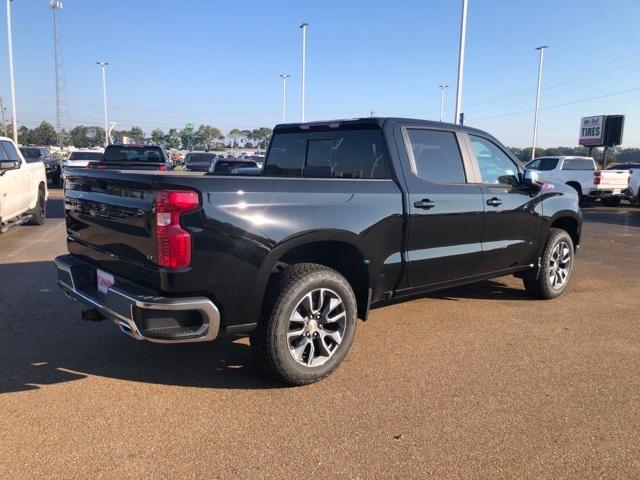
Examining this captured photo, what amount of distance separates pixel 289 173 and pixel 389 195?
4.63 ft

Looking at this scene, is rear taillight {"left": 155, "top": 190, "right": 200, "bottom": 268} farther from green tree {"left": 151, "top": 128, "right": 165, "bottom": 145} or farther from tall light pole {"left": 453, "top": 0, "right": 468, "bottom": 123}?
green tree {"left": 151, "top": 128, "right": 165, "bottom": 145}

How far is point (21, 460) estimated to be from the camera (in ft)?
9.42

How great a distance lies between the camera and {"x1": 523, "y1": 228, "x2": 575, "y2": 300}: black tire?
6082 millimetres

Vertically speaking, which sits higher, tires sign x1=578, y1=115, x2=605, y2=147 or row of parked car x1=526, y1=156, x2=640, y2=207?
tires sign x1=578, y1=115, x2=605, y2=147

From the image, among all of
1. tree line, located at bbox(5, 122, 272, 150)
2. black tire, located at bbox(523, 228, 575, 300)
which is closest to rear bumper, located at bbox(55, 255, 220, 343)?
black tire, located at bbox(523, 228, 575, 300)

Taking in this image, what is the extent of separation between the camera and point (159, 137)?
9000 cm

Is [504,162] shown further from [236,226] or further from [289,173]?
[236,226]

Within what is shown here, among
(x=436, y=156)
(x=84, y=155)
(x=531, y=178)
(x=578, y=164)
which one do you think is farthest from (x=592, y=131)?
(x=436, y=156)

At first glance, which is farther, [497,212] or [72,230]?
[497,212]

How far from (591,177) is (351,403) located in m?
19.3

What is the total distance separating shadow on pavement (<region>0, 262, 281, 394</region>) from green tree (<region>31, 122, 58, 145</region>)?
4444 inches

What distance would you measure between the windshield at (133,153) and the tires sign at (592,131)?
30.0m

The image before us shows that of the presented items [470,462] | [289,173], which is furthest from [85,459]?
[289,173]

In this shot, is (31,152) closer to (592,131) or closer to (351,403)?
(351,403)
